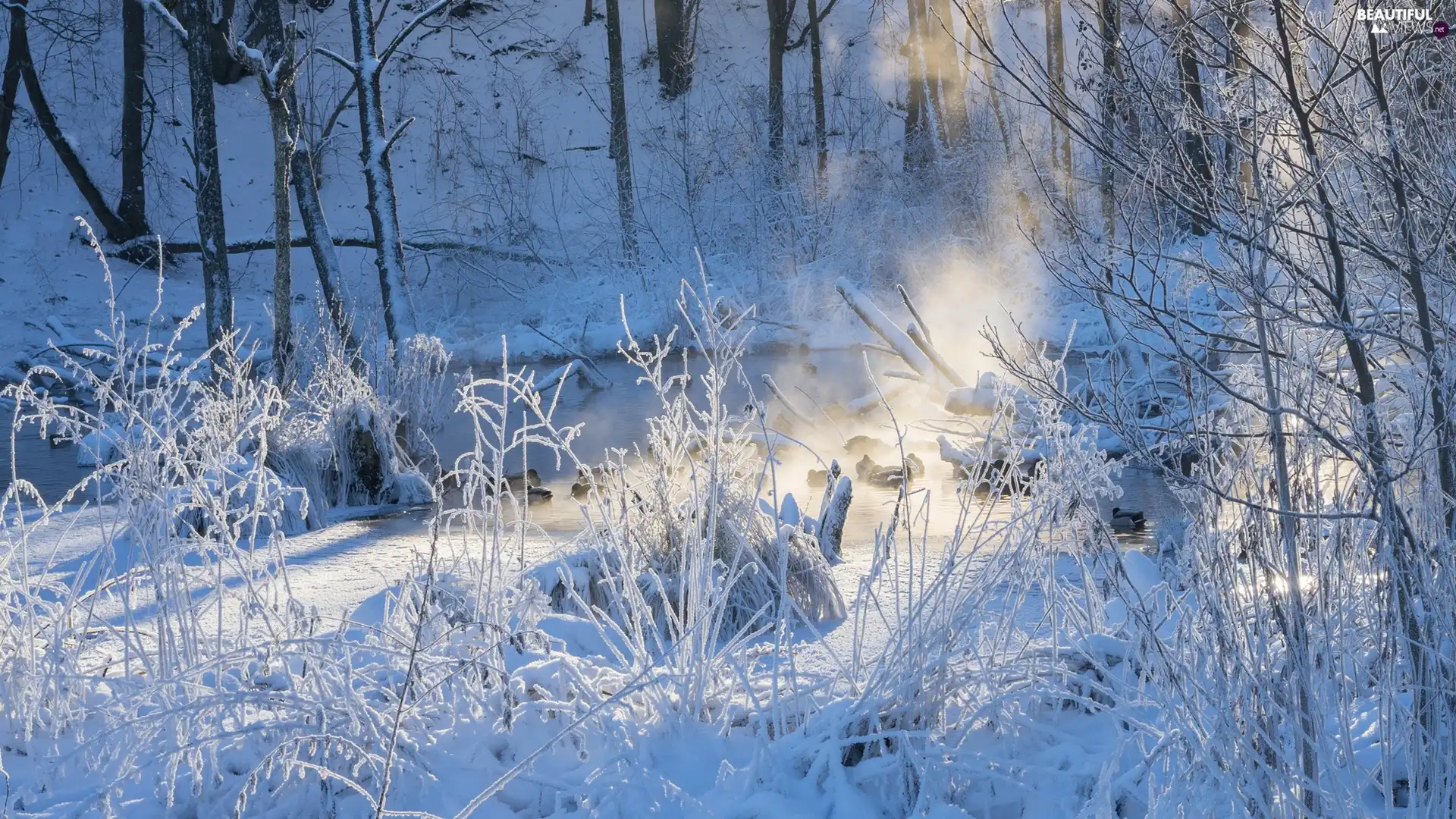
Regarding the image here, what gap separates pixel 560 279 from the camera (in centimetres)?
1895

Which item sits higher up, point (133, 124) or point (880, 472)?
point (133, 124)

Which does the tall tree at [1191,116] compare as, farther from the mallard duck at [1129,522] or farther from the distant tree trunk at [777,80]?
the distant tree trunk at [777,80]

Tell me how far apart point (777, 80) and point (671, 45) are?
4851 millimetres

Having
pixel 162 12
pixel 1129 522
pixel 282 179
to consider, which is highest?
pixel 162 12

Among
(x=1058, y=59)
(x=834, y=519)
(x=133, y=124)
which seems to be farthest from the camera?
(x=1058, y=59)

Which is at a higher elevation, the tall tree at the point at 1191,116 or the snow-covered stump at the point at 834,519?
the tall tree at the point at 1191,116

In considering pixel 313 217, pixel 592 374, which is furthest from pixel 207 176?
pixel 592 374

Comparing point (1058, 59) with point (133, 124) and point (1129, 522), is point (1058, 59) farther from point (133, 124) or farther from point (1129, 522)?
point (1129, 522)

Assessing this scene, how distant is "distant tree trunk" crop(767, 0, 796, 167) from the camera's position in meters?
19.7

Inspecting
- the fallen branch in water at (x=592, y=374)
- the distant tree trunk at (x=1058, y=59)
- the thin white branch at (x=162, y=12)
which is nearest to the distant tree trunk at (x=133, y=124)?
the fallen branch in water at (x=592, y=374)

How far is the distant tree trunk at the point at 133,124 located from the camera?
Answer: 1709cm

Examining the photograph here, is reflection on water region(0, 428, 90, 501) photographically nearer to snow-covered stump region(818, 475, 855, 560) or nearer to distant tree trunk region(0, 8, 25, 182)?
snow-covered stump region(818, 475, 855, 560)

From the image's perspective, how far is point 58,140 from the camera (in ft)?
55.8

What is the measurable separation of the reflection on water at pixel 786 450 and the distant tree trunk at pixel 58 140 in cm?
719
